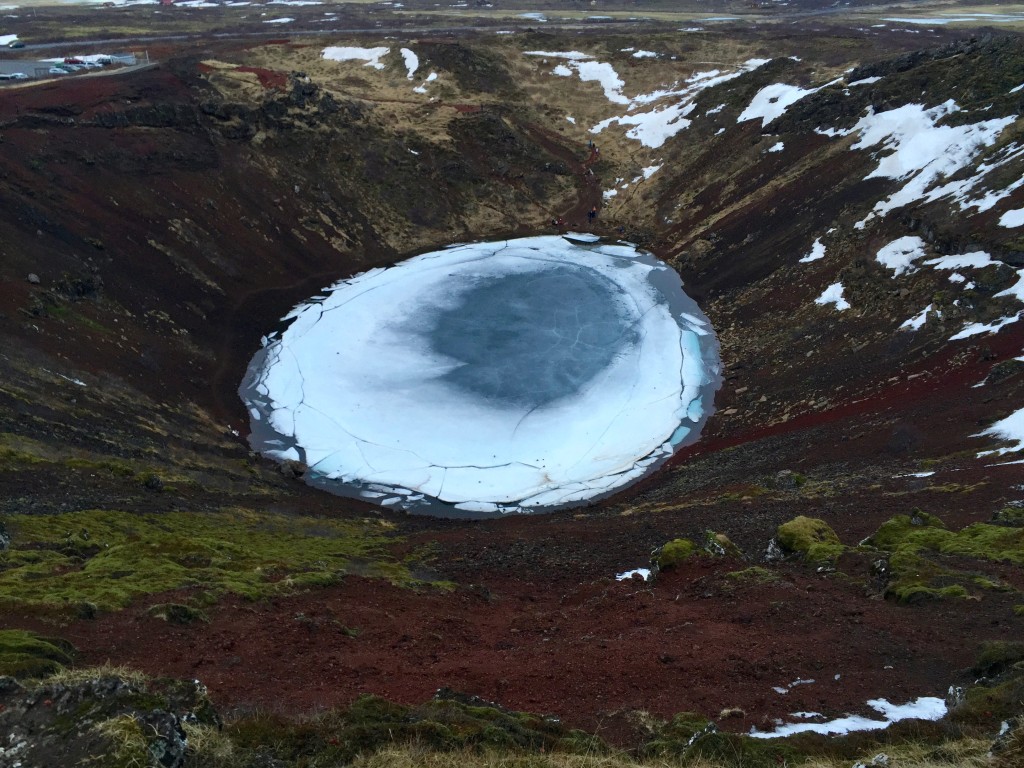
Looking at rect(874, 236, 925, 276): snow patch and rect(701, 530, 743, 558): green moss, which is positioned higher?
rect(874, 236, 925, 276): snow patch

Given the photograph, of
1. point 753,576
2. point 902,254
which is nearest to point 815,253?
point 902,254

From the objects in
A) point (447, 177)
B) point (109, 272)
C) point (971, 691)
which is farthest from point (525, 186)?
point (971, 691)

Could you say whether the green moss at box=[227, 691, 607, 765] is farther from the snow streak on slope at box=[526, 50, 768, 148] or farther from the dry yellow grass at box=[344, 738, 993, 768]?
the snow streak on slope at box=[526, 50, 768, 148]

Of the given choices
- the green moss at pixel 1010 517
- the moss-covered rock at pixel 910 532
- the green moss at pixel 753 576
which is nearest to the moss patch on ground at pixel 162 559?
the green moss at pixel 753 576

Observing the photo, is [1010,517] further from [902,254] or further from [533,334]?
[533,334]

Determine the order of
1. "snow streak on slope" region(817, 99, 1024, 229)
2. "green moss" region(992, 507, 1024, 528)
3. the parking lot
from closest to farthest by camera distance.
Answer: "green moss" region(992, 507, 1024, 528), "snow streak on slope" region(817, 99, 1024, 229), the parking lot

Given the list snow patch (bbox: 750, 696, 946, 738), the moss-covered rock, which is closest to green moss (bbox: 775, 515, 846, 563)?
the moss-covered rock
